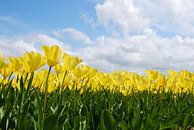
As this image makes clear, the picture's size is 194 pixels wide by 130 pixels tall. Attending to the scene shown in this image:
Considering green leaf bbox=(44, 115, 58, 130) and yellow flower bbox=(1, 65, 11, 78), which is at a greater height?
yellow flower bbox=(1, 65, 11, 78)

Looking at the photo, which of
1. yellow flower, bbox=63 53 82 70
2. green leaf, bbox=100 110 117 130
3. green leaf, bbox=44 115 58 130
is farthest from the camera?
yellow flower, bbox=63 53 82 70

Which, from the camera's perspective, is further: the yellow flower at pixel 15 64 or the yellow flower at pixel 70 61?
the yellow flower at pixel 70 61

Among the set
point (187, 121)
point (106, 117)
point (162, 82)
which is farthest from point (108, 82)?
point (106, 117)

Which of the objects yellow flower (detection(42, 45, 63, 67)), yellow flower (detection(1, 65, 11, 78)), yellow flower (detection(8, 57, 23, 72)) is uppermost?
yellow flower (detection(42, 45, 63, 67))

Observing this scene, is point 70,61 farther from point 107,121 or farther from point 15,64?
point 107,121

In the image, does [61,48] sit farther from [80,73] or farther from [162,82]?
[162,82]

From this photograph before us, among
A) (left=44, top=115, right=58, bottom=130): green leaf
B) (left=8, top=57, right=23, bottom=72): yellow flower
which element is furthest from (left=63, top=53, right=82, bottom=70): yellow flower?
(left=44, top=115, right=58, bottom=130): green leaf

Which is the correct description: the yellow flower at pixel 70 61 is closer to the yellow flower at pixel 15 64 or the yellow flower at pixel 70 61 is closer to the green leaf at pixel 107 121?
the yellow flower at pixel 15 64

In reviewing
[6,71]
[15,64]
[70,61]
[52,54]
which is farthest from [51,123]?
[6,71]

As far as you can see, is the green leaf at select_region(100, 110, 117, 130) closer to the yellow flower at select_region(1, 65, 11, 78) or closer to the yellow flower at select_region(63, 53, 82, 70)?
the yellow flower at select_region(63, 53, 82, 70)

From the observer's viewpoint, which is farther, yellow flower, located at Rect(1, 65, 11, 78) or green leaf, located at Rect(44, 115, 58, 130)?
yellow flower, located at Rect(1, 65, 11, 78)

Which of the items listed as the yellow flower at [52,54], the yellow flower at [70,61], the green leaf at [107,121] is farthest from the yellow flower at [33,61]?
the green leaf at [107,121]

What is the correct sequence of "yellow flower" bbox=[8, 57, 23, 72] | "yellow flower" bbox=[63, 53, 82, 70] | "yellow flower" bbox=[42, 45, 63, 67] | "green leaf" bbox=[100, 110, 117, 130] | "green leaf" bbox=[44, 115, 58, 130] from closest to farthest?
"green leaf" bbox=[44, 115, 58, 130] → "yellow flower" bbox=[42, 45, 63, 67] → "green leaf" bbox=[100, 110, 117, 130] → "yellow flower" bbox=[8, 57, 23, 72] → "yellow flower" bbox=[63, 53, 82, 70]

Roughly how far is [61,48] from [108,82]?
3.48 metres
